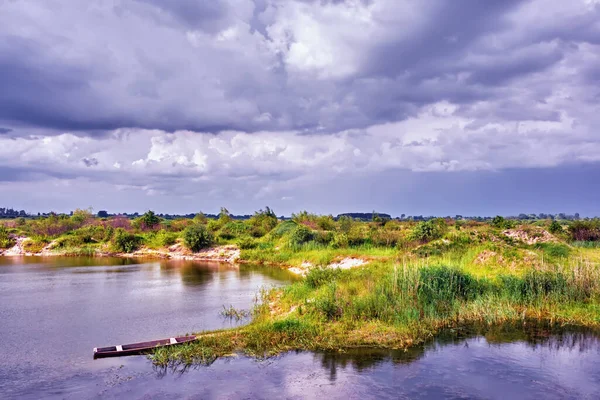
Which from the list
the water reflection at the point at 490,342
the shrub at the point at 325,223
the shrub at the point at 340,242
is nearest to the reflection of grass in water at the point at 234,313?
the water reflection at the point at 490,342

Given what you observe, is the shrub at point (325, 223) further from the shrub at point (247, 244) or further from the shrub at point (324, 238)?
the shrub at point (324, 238)

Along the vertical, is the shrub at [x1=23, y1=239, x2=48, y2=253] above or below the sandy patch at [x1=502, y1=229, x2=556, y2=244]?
below

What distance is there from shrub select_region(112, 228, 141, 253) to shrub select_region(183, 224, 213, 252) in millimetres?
7735

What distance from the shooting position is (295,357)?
15.4 meters

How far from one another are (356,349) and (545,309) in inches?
380

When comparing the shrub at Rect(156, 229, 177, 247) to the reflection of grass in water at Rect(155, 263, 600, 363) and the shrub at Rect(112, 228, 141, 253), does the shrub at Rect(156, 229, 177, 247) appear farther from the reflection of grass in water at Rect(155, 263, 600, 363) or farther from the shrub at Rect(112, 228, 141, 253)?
the reflection of grass in water at Rect(155, 263, 600, 363)

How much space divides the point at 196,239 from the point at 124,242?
10.4m

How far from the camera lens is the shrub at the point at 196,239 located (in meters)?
50.3

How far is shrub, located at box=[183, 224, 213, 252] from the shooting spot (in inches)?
1982

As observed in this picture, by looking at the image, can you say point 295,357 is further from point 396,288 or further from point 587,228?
point 587,228

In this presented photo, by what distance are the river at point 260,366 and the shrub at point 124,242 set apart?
30.8 metres

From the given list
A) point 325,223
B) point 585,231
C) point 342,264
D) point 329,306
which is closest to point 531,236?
point 342,264

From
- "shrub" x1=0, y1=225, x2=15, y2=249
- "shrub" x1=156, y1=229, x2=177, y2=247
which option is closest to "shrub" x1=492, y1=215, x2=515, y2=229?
"shrub" x1=156, y1=229, x2=177, y2=247

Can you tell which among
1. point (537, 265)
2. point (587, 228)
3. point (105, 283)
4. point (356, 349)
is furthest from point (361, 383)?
point (587, 228)
